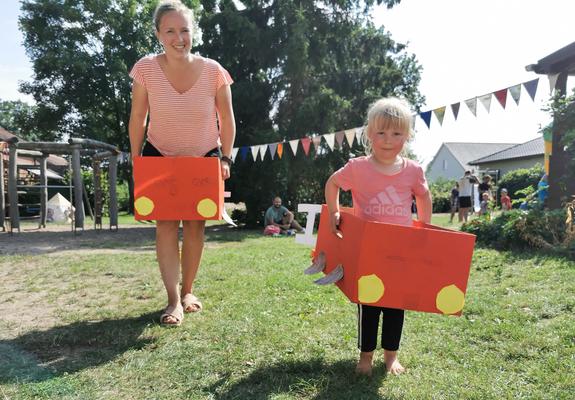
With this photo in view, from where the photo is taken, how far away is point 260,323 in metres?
2.84

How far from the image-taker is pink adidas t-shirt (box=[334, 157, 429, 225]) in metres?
2.26

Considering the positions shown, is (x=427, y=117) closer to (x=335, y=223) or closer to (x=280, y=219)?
(x=280, y=219)

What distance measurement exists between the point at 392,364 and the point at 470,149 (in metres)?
52.3

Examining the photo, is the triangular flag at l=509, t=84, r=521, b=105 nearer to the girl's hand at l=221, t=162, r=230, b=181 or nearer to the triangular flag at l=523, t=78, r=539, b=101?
the triangular flag at l=523, t=78, r=539, b=101

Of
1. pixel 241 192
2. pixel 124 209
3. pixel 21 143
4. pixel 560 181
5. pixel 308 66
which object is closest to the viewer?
pixel 560 181

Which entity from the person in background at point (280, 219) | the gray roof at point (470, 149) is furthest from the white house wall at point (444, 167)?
Answer: the person in background at point (280, 219)

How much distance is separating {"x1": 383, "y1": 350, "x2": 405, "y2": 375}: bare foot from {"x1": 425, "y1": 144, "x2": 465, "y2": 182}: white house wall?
151 ft

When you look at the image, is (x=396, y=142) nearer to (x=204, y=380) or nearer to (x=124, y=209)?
(x=204, y=380)

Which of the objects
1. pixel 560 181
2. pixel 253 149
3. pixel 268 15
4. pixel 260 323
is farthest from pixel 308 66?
pixel 260 323

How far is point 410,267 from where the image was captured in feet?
6.48

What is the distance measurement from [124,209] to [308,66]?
19147 mm

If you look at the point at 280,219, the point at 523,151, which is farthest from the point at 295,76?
the point at 523,151

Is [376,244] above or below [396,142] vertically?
below

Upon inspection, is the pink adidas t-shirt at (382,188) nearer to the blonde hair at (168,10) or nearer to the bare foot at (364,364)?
the bare foot at (364,364)
